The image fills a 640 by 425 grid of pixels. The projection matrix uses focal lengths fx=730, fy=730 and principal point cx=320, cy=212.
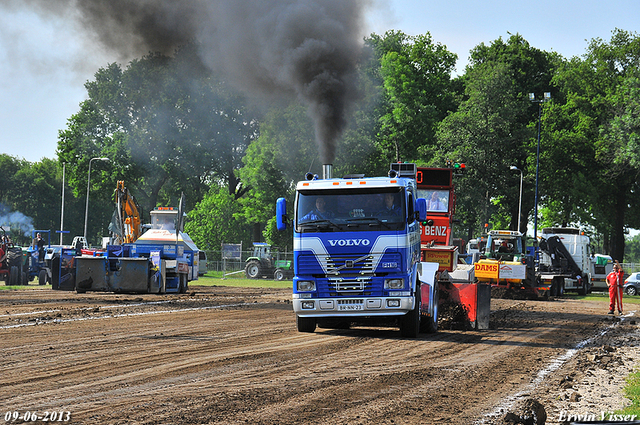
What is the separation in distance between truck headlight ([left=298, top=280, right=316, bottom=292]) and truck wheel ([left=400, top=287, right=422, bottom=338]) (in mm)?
1866

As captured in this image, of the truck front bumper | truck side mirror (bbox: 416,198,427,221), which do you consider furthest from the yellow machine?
the truck front bumper

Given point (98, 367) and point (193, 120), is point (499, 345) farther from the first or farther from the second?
point (193, 120)

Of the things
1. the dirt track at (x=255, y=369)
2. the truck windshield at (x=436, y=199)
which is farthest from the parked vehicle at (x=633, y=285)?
the dirt track at (x=255, y=369)

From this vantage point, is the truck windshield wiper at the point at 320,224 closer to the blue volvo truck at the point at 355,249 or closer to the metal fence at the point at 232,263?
the blue volvo truck at the point at 355,249

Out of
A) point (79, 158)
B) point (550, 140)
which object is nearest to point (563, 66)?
point (550, 140)

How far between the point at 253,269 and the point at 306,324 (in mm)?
39934

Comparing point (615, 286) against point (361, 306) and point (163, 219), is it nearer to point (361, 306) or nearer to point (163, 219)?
point (361, 306)

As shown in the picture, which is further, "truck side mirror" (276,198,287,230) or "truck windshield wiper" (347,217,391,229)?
"truck side mirror" (276,198,287,230)

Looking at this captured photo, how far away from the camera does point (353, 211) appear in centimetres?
1366

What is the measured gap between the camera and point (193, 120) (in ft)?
185

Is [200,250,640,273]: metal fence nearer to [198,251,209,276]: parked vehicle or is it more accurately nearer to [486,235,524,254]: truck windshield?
[198,251,209,276]: parked vehicle

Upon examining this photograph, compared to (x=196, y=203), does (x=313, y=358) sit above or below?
below

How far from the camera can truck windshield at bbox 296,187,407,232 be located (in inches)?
532

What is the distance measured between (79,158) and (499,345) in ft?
183
